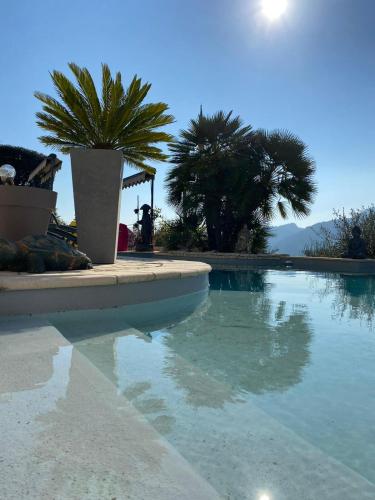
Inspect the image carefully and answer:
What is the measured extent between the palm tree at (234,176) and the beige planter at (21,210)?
33.7ft

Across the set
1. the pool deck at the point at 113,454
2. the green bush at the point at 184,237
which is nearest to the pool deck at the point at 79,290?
the pool deck at the point at 113,454

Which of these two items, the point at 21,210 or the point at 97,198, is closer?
the point at 21,210

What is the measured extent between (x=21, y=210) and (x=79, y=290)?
8.29ft

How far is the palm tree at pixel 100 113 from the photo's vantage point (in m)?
7.53

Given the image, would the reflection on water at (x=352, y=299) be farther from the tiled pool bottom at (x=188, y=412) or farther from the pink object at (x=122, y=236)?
the pink object at (x=122, y=236)

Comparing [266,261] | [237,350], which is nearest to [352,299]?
[237,350]

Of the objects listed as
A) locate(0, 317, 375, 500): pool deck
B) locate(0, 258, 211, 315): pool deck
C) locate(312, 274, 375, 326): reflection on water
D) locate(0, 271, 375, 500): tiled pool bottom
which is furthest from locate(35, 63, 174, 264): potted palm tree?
locate(0, 317, 375, 500): pool deck

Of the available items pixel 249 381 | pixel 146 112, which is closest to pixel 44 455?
pixel 249 381

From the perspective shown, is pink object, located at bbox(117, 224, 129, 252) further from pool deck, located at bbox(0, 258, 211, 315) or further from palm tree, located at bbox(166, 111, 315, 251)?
pool deck, located at bbox(0, 258, 211, 315)

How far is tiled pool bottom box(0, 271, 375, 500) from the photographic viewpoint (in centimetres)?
131

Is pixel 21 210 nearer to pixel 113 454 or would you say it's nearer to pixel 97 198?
pixel 97 198

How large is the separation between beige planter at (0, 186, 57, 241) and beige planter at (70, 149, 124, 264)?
3.70ft

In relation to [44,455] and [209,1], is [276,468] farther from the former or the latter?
[209,1]

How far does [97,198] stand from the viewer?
24.1 feet
